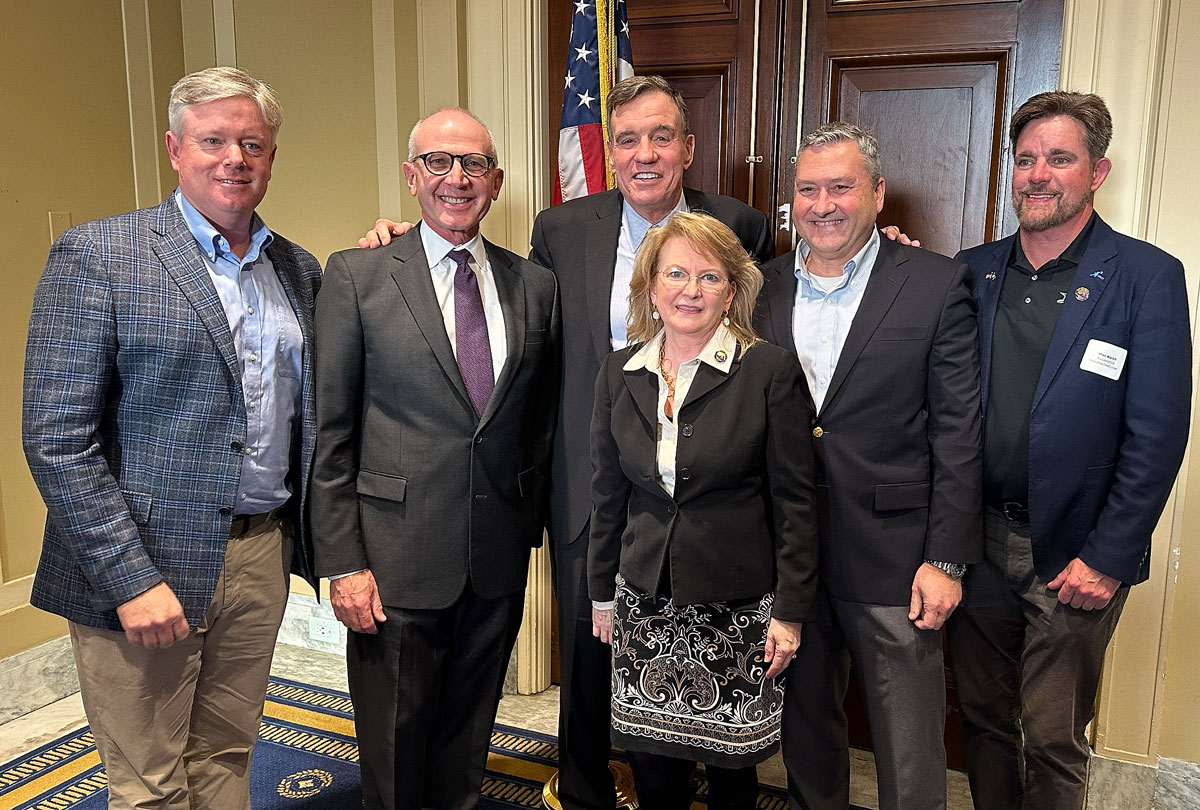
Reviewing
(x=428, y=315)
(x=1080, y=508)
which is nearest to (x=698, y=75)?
(x=428, y=315)

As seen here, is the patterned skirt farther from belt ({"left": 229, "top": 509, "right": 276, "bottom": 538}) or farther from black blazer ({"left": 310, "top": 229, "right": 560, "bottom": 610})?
belt ({"left": 229, "top": 509, "right": 276, "bottom": 538})

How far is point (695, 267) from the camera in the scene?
6.61 ft

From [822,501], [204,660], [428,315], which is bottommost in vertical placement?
[204,660]

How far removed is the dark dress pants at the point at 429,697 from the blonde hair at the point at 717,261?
782 mm

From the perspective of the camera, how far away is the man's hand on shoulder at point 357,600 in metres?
2.13

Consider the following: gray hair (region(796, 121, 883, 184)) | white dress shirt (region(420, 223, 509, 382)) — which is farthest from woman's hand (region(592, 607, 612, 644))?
gray hair (region(796, 121, 883, 184))

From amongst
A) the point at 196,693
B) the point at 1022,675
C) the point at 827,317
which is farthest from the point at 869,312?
the point at 196,693

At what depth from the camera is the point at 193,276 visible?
195cm

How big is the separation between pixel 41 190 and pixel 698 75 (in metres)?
2.30

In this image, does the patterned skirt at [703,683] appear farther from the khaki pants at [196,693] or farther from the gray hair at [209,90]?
the gray hair at [209,90]

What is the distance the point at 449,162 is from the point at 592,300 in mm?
505

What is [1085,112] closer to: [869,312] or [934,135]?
[869,312]

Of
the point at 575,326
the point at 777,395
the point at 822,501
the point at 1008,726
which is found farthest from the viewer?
the point at 575,326

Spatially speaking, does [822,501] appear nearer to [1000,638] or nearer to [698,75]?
[1000,638]
